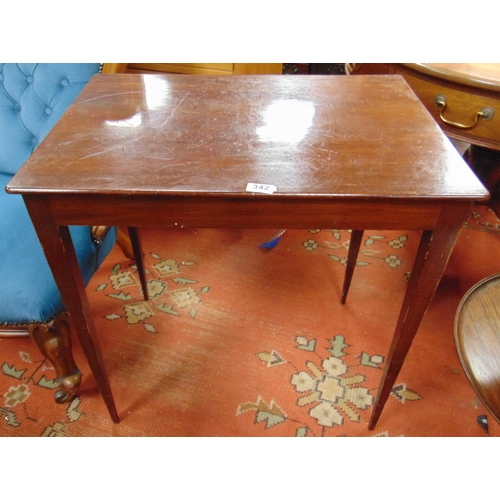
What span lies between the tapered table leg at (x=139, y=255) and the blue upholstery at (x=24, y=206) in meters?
0.08

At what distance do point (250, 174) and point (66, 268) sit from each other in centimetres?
40

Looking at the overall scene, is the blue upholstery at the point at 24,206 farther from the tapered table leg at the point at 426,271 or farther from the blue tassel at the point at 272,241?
the tapered table leg at the point at 426,271

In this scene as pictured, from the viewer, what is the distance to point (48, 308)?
35.4 inches

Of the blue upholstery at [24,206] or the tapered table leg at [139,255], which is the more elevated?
the blue upholstery at [24,206]

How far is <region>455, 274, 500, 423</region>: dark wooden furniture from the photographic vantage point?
0.73m

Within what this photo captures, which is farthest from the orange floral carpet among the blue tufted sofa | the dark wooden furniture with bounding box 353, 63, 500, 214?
the dark wooden furniture with bounding box 353, 63, 500, 214

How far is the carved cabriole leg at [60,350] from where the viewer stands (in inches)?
37.1

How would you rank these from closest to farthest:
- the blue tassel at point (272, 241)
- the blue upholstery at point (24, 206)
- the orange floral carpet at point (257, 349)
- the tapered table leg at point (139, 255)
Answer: the blue upholstery at point (24, 206)
the orange floral carpet at point (257, 349)
the tapered table leg at point (139, 255)
the blue tassel at point (272, 241)

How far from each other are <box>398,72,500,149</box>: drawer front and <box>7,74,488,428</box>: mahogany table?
22 cm

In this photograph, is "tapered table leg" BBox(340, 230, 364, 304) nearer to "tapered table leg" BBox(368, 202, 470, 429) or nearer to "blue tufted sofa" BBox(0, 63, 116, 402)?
→ "tapered table leg" BBox(368, 202, 470, 429)

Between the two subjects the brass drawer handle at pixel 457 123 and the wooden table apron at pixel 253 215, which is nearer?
the wooden table apron at pixel 253 215

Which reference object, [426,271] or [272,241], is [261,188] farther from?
[272,241]

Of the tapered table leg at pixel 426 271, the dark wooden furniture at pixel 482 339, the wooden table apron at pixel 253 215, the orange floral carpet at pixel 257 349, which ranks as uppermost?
the wooden table apron at pixel 253 215

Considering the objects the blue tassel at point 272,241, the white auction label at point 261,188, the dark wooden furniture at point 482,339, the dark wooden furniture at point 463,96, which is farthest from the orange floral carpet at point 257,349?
the white auction label at point 261,188
